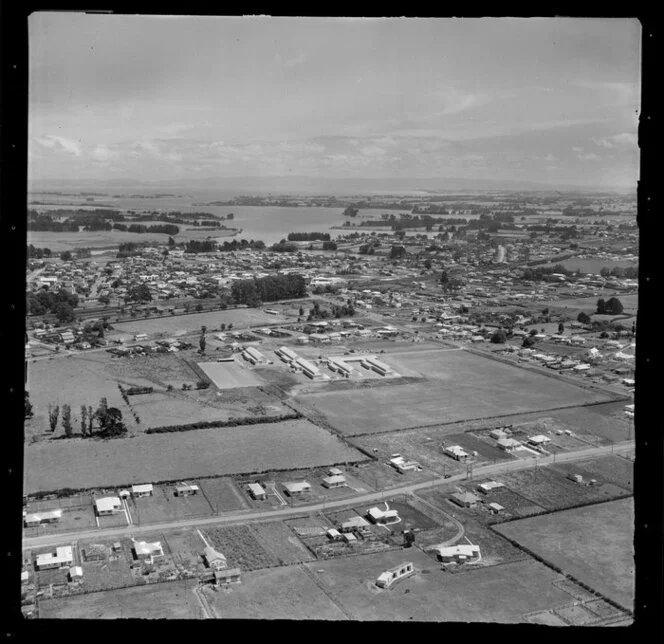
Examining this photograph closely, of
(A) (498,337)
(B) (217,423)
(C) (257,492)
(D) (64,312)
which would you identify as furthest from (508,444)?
(D) (64,312)

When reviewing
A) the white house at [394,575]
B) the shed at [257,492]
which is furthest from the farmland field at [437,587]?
the shed at [257,492]

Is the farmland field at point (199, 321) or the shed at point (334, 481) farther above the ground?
the farmland field at point (199, 321)

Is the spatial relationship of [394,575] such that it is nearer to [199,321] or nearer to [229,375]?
[229,375]

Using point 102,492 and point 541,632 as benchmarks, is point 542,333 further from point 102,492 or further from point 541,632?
point 541,632

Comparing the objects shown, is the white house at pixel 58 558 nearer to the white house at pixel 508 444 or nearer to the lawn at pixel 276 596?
the lawn at pixel 276 596
